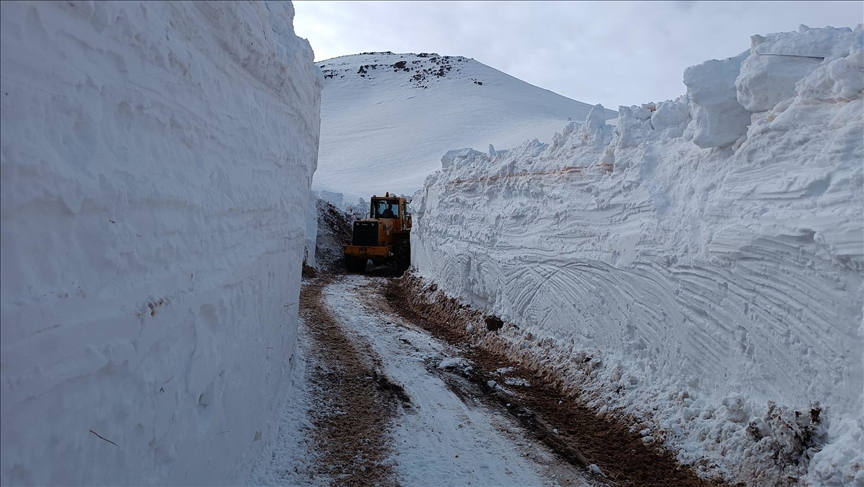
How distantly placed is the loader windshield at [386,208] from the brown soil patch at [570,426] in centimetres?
1210

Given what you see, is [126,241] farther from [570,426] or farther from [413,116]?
[413,116]

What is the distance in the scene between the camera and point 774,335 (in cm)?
560

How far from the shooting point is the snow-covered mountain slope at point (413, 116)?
137ft

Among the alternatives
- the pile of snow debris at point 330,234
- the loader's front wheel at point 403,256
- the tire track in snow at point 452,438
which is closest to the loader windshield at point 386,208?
the loader's front wheel at point 403,256

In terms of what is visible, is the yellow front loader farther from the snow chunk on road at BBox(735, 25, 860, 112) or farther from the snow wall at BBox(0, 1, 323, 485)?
the snow wall at BBox(0, 1, 323, 485)

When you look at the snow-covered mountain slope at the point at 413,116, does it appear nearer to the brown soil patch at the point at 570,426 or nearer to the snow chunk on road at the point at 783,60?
the brown soil patch at the point at 570,426

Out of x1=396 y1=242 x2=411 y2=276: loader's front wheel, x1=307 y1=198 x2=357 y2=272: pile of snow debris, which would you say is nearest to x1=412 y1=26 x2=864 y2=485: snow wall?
x1=396 y1=242 x2=411 y2=276: loader's front wheel

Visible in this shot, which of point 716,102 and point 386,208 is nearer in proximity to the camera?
point 716,102

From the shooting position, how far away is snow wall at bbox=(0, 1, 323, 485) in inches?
83.1

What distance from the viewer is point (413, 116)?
55.9m

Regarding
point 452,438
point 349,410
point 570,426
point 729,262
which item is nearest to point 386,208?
point 349,410

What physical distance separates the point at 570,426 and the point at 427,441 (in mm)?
1786

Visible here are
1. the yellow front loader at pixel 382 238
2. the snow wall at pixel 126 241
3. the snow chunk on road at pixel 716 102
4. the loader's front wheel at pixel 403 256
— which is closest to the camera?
the snow wall at pixel 126 241

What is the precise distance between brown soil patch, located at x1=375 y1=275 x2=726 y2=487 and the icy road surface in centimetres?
29
